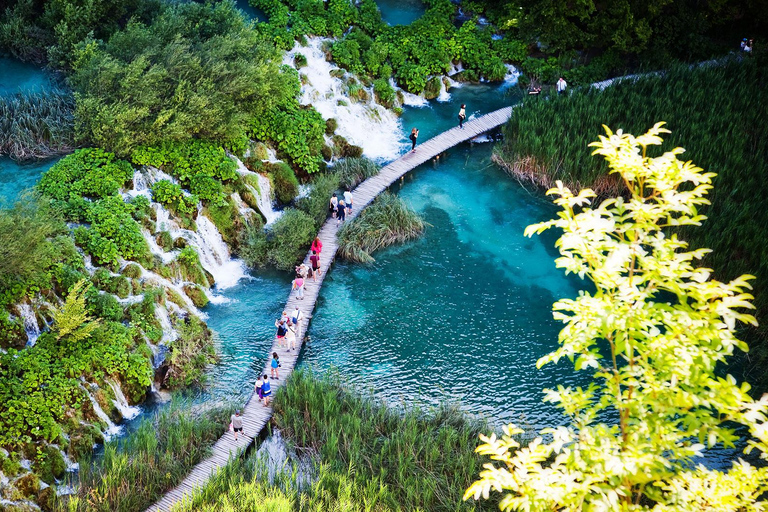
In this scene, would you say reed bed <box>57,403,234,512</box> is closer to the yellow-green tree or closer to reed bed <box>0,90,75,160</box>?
the yellow-green tree

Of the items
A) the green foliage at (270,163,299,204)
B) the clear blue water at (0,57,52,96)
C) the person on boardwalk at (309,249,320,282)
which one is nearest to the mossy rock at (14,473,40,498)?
the person on boardwalk at (309,249,320,282)

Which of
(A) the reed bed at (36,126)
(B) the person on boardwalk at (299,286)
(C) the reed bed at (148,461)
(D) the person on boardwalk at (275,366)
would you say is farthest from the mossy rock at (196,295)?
(A) the reed bed at (36,126)

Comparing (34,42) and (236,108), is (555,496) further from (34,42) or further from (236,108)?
(34,42)

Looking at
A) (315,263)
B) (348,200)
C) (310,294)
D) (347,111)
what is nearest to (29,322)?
(310,294)

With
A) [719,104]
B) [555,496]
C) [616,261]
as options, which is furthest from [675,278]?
[719,104]

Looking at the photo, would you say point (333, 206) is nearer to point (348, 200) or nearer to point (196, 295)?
point (348, 200)

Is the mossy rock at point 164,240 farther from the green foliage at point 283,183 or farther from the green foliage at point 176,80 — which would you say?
the green foliage at point 283,183
